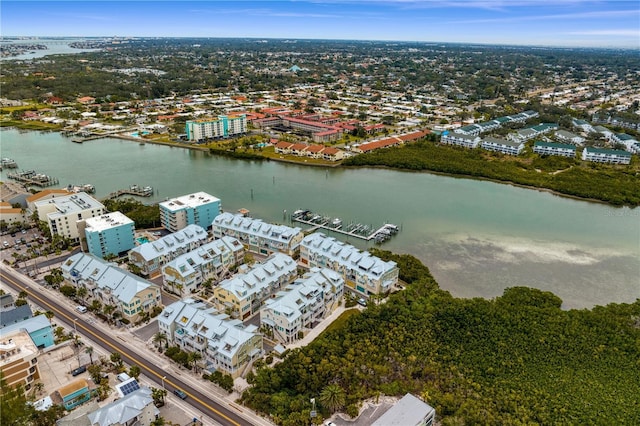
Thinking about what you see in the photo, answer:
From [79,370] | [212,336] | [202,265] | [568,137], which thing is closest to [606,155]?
[568,137]

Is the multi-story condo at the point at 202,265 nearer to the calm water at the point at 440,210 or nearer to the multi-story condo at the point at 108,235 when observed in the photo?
the multi-story condo at the point at 108,235

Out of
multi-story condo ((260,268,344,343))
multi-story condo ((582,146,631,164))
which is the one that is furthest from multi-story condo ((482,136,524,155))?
multi-story condo ((260,268,344,343))

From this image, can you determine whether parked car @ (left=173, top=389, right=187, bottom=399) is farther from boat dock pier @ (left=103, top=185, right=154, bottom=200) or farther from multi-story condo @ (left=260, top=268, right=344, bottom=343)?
boat dock pier @ (left=103, top=185, right=154, bottom=200)

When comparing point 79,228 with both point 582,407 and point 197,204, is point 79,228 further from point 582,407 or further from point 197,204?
point 582,407

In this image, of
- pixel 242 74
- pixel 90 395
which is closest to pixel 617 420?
pixel 90 395

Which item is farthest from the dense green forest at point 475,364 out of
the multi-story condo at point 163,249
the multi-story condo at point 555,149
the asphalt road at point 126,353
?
the multi-story condo at point 555,149

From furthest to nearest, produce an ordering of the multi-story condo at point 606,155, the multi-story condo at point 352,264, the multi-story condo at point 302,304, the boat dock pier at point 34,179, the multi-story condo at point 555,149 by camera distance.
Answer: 1. the multi-story condo at point 555,149
2. the multi-story condo at point 606,155
3. the boat dock pier at point 34,179
4. the multi-story condo at point 352,264
5. the multi-story condo at point 302,304

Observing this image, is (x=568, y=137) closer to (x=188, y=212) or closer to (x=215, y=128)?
(x=215, y=128)
